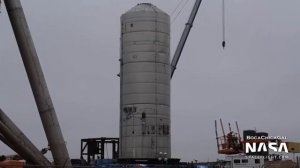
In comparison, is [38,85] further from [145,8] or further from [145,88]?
[145,8]

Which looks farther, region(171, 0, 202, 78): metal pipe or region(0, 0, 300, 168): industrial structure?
region(171, 0, 202, 78): metal pipe

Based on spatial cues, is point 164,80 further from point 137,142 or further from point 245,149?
point 245,149

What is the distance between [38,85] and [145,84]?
1325 cm

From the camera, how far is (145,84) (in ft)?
146

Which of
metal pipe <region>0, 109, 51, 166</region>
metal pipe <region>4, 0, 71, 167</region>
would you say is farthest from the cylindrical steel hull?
metal pipe <region>0, 109, 51, 166</region>

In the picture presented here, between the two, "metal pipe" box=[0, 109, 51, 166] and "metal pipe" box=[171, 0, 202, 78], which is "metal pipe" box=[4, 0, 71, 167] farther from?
"metal pipe" box=[171, 0, 202, 78]

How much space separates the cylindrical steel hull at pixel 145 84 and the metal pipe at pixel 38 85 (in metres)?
11.4

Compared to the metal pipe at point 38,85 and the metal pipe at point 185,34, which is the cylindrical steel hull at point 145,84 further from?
the metal pipe at point 38,85

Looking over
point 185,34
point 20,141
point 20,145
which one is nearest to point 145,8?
point 185,34

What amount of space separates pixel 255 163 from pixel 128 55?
14179 mm

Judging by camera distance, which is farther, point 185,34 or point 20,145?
point 185,34

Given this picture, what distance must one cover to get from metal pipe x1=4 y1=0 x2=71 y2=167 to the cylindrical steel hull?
1144 centimetres

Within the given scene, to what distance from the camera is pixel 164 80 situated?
45.7 metres

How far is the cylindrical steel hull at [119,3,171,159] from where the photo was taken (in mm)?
43656
